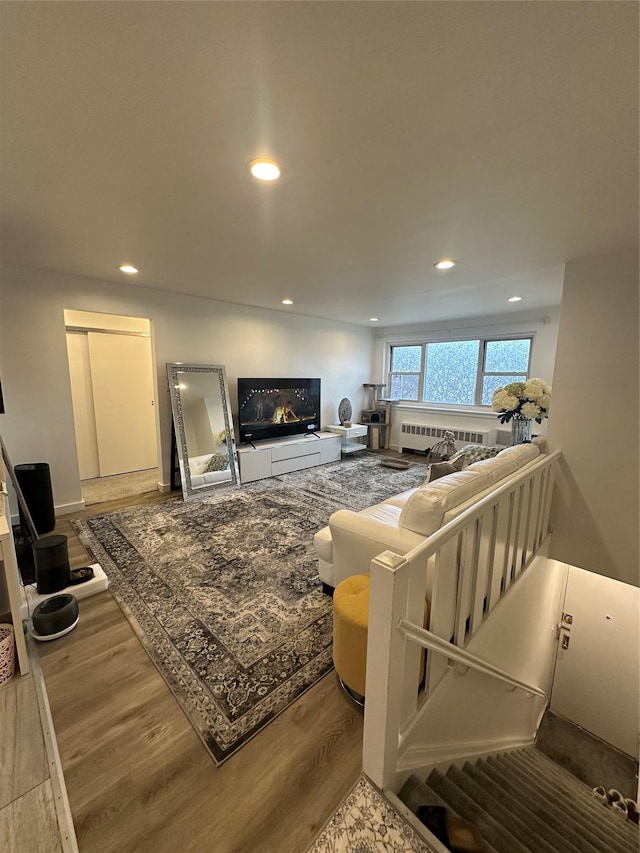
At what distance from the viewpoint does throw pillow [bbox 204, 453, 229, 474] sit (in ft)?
14.3

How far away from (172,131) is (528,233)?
2.18 meters

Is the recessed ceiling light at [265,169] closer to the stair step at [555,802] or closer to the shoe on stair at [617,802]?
the stair step at [555,802]

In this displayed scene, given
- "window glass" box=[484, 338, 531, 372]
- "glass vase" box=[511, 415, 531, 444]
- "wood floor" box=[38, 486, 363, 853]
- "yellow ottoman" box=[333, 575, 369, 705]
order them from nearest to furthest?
"wood floor" box=[38, 486, 363, 853] → "yellow ottoman" box=[333, 575, 369, 705] → "glass vase" box=[511, 415, 531, 444] → "window glass" box=[484, 338, 531, 372]

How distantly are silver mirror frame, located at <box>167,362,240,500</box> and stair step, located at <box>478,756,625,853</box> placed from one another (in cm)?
353

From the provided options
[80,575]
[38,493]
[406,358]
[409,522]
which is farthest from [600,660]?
[38,493]

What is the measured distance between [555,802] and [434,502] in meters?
1.83

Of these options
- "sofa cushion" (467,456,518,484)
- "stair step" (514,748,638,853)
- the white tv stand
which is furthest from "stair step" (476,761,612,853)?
the white tv stand

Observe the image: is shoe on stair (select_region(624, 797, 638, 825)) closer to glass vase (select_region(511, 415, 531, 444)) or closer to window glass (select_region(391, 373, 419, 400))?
glass vase (select_region(511, 415, 531, 444))

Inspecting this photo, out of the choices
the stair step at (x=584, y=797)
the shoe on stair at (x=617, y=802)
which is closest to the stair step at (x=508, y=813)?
the stair step at (x=584, y=797)

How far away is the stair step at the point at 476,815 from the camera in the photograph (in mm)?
1259

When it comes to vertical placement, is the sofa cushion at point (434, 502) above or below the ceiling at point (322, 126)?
below

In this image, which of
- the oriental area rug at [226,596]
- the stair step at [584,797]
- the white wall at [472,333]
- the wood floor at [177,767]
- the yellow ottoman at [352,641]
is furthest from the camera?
the white wall at [472,333]

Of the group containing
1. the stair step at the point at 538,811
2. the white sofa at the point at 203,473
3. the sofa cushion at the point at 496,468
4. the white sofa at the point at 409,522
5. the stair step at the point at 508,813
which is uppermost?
the sofa cushion at the point at 496,468

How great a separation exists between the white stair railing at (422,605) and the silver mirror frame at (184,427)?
3.33m
